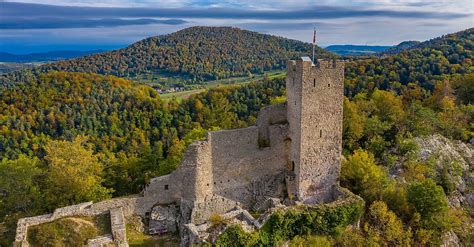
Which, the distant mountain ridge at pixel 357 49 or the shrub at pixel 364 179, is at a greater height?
the distant mountain ridge at pixel 357 49

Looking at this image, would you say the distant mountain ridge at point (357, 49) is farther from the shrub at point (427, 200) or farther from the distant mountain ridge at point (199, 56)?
the shrub at point (427, 200)

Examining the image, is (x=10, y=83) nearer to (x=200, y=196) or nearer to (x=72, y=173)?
(x=72, y=173)

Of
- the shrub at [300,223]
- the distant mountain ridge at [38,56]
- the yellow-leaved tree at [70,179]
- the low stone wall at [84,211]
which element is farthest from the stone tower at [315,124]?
the distant mountain ridge at [38,56]

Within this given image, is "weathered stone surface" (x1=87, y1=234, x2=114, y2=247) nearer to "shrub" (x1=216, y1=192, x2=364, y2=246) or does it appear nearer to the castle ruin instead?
the castle ruin

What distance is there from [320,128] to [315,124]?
40 cm

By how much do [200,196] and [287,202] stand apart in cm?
460

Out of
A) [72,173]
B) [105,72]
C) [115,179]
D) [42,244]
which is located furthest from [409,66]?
[105,72]

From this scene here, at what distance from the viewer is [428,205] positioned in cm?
2092

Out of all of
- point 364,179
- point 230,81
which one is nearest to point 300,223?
point 364,179

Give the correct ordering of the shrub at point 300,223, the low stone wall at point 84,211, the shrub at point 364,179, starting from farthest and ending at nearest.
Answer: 1. the shrub at point 364,179
2. the low stone wall at point 84,211
3. the shrub at point 300,223

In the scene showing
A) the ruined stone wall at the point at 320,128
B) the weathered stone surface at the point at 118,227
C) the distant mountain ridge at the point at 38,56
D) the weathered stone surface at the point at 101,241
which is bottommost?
the weathered stone surface at the point at 101,241

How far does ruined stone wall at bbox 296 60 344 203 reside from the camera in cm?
2020

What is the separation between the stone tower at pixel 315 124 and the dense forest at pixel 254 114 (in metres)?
2.04

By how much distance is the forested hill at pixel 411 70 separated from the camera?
5116cm
